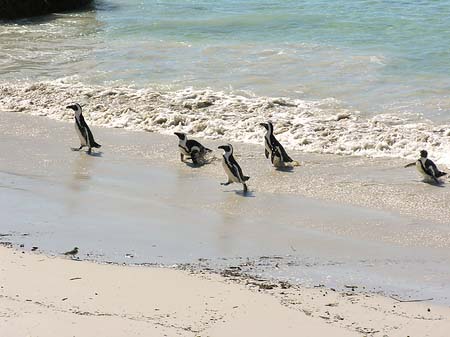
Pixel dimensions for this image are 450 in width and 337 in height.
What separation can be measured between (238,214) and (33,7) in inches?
653

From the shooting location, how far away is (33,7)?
23766mm

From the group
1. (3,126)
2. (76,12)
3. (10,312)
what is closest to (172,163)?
(3,126)

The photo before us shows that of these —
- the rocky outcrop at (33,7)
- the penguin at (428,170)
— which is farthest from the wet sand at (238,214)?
the rocky outcrop at (33,7)

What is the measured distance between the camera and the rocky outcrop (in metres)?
23.2

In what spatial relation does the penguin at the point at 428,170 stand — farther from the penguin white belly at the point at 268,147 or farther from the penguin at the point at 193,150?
the penguin at the point at 193,150

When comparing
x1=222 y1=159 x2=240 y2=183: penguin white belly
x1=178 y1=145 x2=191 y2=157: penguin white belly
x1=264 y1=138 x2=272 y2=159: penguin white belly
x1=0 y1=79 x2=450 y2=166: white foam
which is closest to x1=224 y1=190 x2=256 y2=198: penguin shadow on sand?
x1=222 y1=159 x2=240 y2=183: penguin white belly

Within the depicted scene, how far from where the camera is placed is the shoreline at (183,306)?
5.56m

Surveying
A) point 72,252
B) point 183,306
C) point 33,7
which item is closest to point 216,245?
point 72,252

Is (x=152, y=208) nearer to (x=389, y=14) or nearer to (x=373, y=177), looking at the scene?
(x=373, y=177)

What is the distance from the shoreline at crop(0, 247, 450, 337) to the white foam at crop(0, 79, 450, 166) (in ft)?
16.7

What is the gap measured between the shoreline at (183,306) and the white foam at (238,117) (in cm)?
508

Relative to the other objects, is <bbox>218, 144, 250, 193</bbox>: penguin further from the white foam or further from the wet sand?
the white foam

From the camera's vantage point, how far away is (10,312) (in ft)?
18.4

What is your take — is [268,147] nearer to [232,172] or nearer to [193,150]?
[193,150]
